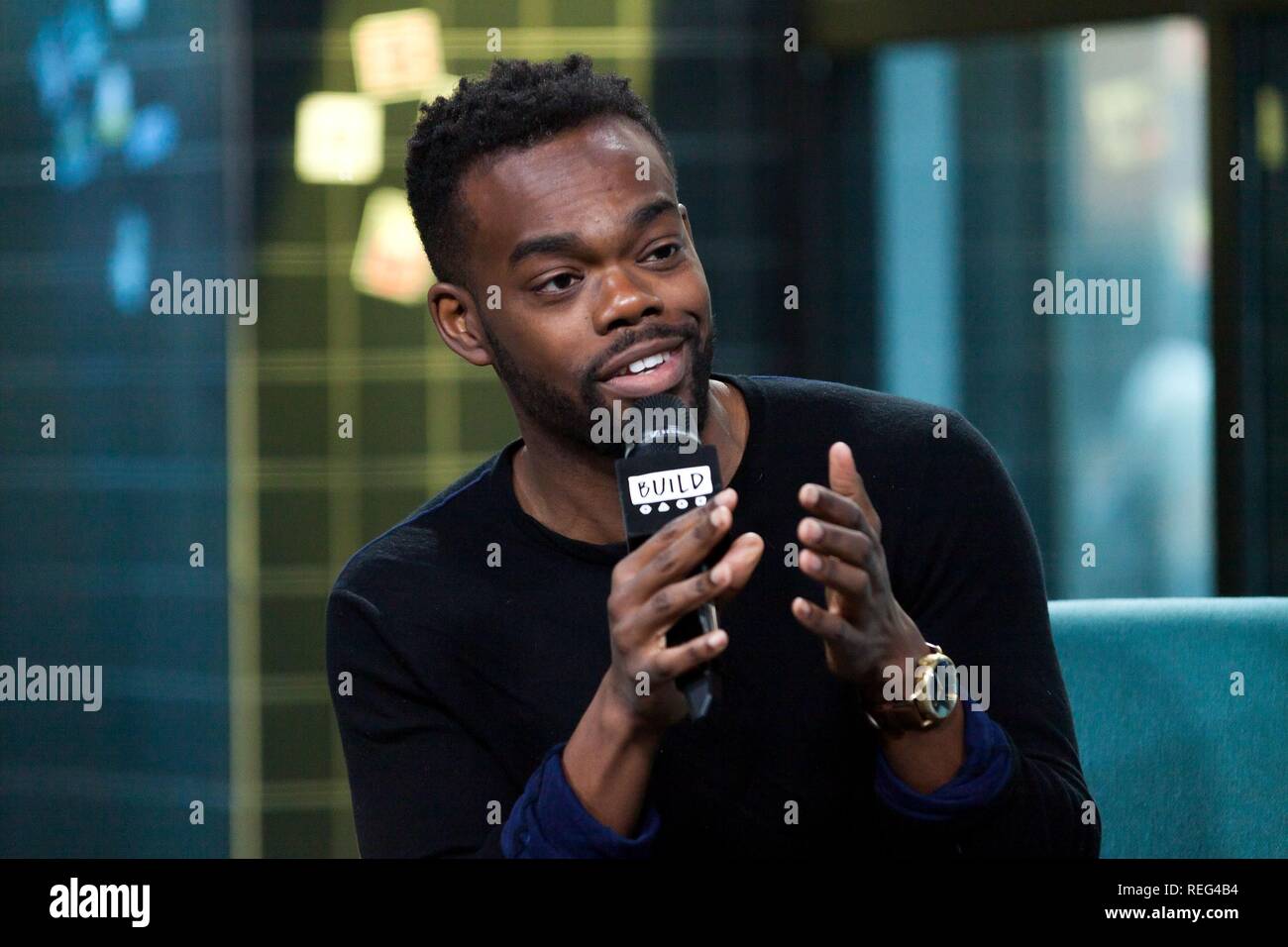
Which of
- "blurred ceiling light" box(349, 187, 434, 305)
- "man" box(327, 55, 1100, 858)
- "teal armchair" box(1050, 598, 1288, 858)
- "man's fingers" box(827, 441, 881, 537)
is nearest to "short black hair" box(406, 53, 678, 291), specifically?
"man" box(327, 55, 1100, 858)

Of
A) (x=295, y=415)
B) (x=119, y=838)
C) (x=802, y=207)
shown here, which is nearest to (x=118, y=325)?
(x=295, y=415)

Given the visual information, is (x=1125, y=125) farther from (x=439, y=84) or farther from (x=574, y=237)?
(x=574, y=237)

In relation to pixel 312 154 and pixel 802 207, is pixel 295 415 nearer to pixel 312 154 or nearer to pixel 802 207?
pixel 312 154

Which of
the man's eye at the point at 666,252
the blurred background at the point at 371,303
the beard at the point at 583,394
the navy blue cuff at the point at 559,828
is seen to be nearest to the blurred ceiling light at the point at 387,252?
the blurred background at the point at 371,303

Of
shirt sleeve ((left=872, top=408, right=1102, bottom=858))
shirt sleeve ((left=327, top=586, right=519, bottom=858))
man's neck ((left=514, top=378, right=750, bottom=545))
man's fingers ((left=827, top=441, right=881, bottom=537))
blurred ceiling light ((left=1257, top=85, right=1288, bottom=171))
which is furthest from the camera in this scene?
blurred ceiling light ((left=1257, top=85, right=1288, bottom=171))

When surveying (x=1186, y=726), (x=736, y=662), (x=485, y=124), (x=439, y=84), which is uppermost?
(x=439, y=84)

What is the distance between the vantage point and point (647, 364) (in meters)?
1.64

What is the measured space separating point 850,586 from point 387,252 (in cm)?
239

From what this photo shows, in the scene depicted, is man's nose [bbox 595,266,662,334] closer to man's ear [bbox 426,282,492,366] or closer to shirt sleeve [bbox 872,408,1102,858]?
man's ear [bbox 426,282,492,366]

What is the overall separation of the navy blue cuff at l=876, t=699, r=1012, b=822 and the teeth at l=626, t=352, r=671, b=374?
471mm

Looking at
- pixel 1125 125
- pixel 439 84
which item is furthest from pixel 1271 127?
pixel 439 84

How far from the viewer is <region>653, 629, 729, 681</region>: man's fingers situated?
1.24 metres

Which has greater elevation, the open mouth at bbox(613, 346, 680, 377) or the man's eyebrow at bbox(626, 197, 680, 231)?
the man's eyebrow at bbox(626, 197, 680, 231)

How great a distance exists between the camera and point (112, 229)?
356cm
